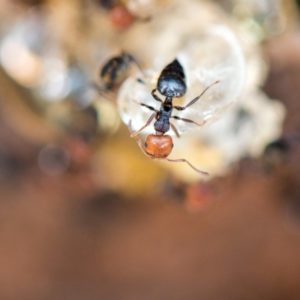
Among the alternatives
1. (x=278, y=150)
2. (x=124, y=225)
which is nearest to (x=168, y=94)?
(x=278, y=150)

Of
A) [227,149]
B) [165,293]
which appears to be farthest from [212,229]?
[227,149]

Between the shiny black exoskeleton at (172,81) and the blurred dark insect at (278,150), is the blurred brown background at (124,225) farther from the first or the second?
the shiny black exoskeleton at (172,81)

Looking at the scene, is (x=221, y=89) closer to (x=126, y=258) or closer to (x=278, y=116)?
(x=278, y=116)

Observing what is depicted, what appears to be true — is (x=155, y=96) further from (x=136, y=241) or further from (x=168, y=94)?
(x=136, y=241)

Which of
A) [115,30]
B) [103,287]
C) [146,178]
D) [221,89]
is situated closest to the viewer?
[221,89]

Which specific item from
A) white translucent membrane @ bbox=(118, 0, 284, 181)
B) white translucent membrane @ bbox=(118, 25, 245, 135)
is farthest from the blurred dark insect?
white translucent membrane @ bbox=(118, 25, 245, 135)

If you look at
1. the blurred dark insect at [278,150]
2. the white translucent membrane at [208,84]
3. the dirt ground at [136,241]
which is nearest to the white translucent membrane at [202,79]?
the white translucent membrane at [208,84]

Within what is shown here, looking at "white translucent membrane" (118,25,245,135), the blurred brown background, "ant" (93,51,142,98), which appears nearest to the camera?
"white translucent membrane" (118,25,245,135)

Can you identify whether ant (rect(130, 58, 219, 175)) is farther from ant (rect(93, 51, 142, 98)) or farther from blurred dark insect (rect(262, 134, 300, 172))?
blurred dark insect (rect(262, 134, 300, 172))
